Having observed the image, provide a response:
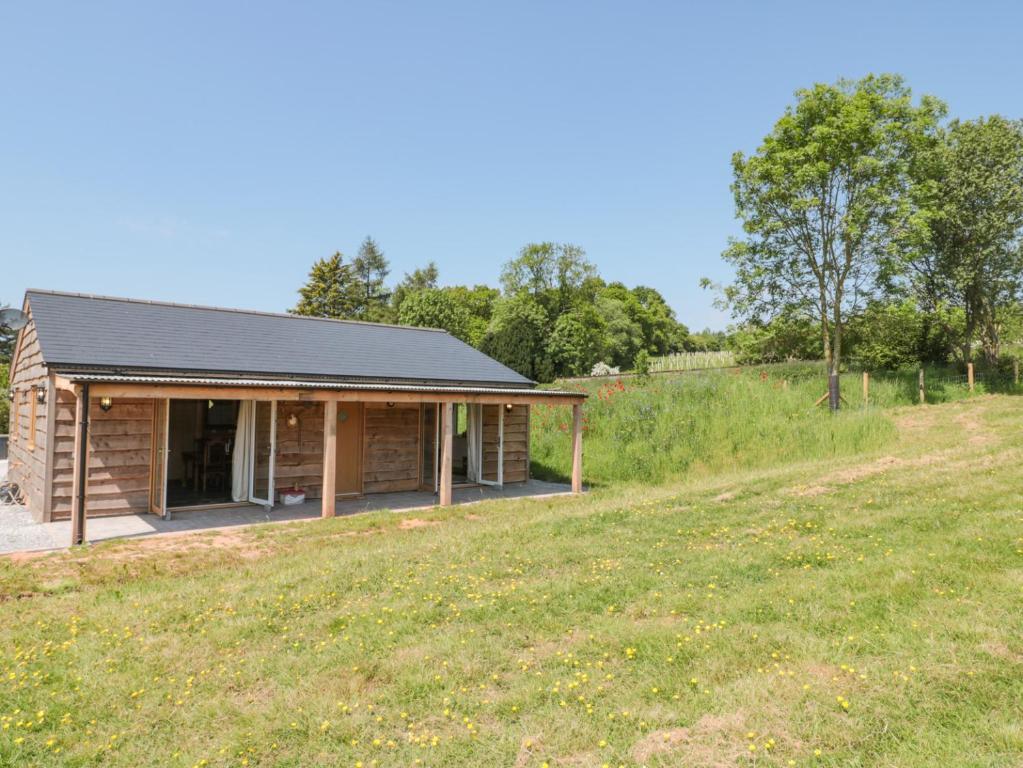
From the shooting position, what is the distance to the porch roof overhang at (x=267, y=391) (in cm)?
850

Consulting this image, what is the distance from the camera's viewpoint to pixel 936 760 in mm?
2779

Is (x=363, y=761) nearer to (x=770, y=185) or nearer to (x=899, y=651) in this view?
(x=899, y=651)

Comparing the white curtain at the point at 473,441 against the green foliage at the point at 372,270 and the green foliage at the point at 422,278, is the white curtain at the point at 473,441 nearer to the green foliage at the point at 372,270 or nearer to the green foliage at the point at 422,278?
the green foliage at the point at 372,270

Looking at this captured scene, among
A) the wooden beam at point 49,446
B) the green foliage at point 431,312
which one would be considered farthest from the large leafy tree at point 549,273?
the wooden beam at point 49,446

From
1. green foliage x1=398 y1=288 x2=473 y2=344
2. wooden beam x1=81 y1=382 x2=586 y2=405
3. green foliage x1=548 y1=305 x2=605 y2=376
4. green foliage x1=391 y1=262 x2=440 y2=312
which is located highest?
green foliage x1=391 y1=262 x2=440 y2=312

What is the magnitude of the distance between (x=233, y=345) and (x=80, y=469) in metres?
4.75

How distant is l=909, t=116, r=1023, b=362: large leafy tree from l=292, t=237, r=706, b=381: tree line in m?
24.4

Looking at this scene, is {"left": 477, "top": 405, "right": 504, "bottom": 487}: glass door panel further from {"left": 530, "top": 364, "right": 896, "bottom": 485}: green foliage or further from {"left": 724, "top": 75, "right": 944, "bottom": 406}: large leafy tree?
{"left": 724, "top": 75, "right": 944, "bottom": 406}: large leafy tree

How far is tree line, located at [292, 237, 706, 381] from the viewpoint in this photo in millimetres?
44031

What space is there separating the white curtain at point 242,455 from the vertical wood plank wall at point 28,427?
2943 mm

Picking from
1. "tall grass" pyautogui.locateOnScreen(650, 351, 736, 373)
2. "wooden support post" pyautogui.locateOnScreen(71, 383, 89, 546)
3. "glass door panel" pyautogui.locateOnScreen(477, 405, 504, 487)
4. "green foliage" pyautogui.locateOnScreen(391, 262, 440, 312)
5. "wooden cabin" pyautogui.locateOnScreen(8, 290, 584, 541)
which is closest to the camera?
"wooden support post" pyautogui.locateOnScreen(71, 383, 89, 546)

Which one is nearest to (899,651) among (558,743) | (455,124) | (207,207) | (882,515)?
(558,743)

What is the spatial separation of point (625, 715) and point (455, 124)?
15990 millimetres

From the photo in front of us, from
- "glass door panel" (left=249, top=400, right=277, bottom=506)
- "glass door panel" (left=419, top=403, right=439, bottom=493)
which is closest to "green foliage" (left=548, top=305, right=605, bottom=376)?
"glass door panel" (left=419, top=403, right=439, bottom=493)
